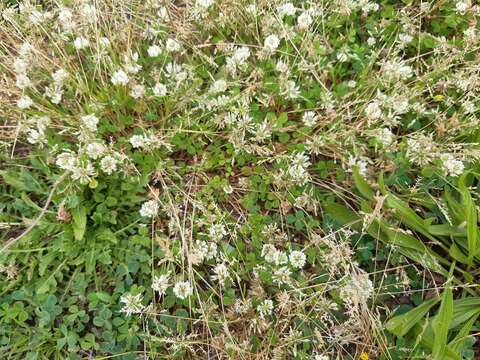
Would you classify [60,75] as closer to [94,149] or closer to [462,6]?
[94,149]

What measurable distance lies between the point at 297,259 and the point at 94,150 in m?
0.95

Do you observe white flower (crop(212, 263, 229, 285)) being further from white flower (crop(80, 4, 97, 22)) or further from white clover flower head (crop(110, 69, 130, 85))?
white flower (crop(80, 4, 97, 22))

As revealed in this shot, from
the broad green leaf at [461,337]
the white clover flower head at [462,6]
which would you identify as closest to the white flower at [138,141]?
the broad green leaf at [461,337]

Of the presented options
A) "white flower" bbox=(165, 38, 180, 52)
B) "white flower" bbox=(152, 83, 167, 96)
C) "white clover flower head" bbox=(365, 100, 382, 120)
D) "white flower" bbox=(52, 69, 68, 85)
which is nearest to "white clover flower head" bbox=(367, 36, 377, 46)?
"white clover flower head" bbox=(365, 100, 382, 120)

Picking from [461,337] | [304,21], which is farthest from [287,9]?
[461,337]

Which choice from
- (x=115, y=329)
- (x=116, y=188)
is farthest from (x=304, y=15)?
(x=115, y=329)

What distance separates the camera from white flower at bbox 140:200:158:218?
228cm

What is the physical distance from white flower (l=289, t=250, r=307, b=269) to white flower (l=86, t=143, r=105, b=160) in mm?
887

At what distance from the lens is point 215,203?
8.00ft

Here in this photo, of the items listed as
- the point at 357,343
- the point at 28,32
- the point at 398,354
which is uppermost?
the point at 28,32

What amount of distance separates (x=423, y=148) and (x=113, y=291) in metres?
1.45

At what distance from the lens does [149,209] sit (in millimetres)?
2285

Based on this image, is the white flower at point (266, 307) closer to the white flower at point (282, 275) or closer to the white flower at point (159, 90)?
the white flower at point (282, 275)

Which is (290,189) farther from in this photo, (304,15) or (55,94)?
(55,94)
